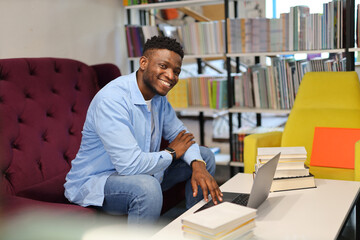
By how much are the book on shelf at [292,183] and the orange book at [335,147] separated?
0.57 meters

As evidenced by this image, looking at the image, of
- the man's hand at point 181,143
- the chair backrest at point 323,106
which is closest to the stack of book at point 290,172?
the man's hand at point 181,143

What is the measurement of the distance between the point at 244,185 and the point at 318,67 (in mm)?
1607

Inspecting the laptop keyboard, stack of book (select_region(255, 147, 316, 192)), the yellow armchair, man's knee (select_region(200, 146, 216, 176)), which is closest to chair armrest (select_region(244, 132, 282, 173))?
the yellow armchair

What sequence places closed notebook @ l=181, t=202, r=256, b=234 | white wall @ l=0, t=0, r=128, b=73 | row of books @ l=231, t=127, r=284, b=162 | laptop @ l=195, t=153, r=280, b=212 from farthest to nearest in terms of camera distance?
row of books @ l=231, t=127, r=284, b=162
white wall @ l=0, t=0, r=128, b=73
laptop @ l=195, t=153, r=280, b=212
closed notebook @ l=181, t=202, r=256, b=234

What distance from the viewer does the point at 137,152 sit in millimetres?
1882

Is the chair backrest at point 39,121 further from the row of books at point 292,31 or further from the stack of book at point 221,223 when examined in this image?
the row of books at point 292,31

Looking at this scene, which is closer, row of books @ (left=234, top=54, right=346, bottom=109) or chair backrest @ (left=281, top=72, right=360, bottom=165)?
chair backrest @ (left=281, top=72, right=360, bottom=165)

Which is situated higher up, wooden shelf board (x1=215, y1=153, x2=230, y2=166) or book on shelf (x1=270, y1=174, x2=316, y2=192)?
book on shelf (x1=270, y1=174, x2=316, y2=192)

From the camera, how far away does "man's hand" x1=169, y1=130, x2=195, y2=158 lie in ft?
6.93

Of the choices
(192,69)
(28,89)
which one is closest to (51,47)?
(28,89)

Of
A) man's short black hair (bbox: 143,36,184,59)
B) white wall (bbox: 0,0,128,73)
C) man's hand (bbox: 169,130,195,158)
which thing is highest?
white wall (bbox: 0,0,128,73)

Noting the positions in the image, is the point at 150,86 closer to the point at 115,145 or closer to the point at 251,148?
the point at 115,145

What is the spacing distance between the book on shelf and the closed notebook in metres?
0.56

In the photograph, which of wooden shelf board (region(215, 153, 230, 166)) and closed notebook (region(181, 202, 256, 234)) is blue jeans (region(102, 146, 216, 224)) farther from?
wooden shelf board (region(215, 153, 230, 166))
